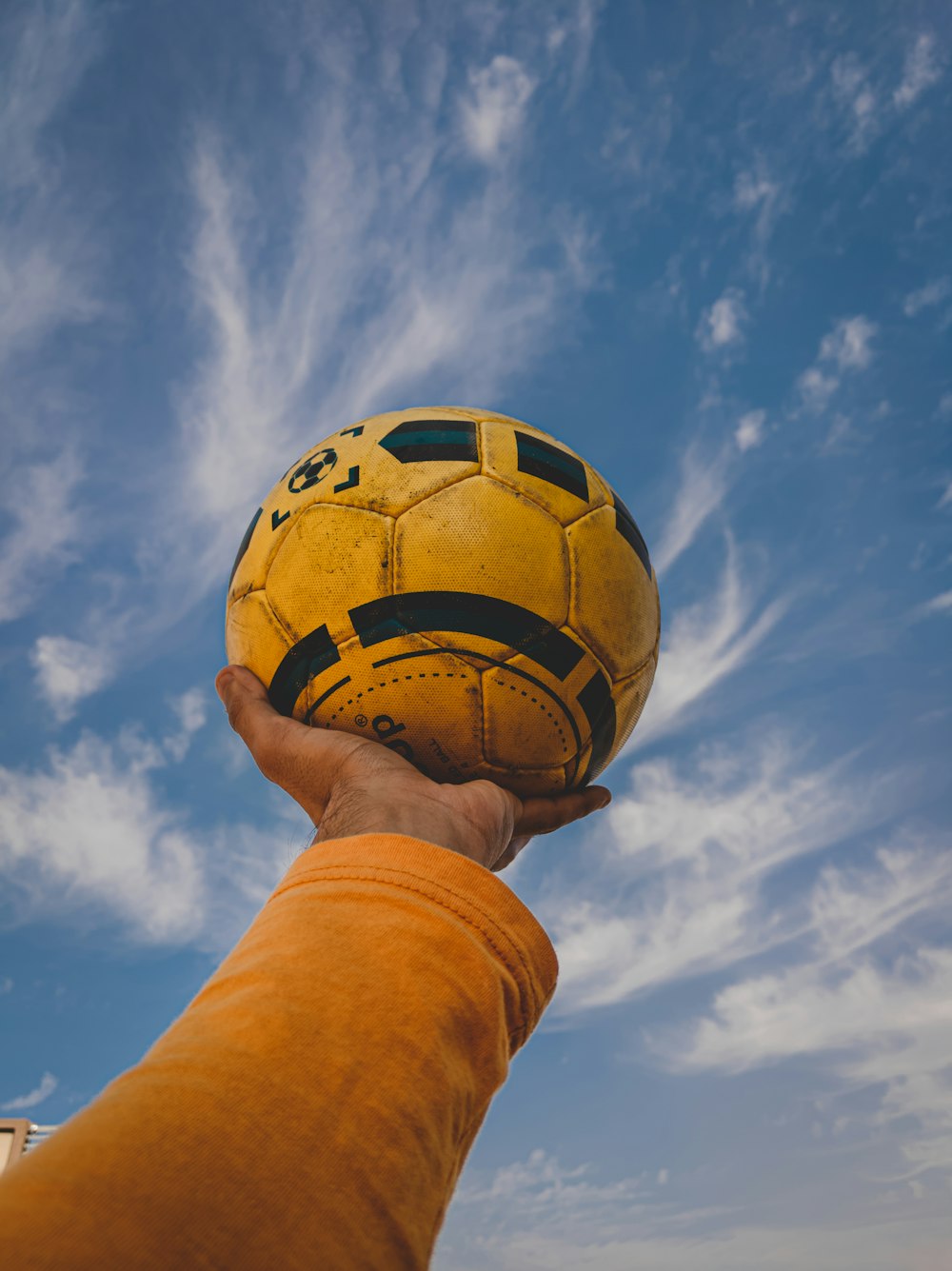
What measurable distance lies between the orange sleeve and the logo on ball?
6.63ft

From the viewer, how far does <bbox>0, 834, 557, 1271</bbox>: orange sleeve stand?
3.09 feet

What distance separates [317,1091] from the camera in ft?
3.77

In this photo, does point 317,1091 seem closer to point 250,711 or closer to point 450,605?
point 450,605

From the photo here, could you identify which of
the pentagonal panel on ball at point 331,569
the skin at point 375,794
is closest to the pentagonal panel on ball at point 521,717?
the skin at point 375,794

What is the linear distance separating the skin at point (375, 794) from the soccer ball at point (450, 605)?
0.10 meters

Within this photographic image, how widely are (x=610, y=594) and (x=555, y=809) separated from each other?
2.79 ft

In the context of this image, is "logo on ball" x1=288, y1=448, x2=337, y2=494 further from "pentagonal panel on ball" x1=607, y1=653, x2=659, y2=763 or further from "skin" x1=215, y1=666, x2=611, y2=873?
"pentagonal panel on ball" x1=607, y1=653, x2=659, y2=763

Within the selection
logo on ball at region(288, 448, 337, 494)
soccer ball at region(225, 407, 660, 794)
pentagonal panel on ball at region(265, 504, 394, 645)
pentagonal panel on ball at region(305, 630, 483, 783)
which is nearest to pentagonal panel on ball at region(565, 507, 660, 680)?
soccer ball at region(225, 407, 660, 794)

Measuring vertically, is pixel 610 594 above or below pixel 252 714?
above

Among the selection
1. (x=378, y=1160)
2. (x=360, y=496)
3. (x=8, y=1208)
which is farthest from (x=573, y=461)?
(x=8, y=1208)

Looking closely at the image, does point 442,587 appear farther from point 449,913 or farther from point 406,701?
point 449,913

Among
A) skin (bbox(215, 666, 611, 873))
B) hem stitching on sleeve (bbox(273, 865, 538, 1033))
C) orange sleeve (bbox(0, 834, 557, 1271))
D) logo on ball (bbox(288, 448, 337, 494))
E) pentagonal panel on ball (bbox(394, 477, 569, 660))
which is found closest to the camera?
orange sleeve (bbox(0, 834, 557, 1271))

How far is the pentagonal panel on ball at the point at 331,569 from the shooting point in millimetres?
3055

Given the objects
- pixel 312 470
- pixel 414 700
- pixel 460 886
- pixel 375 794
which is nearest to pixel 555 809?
pixel 414 700
